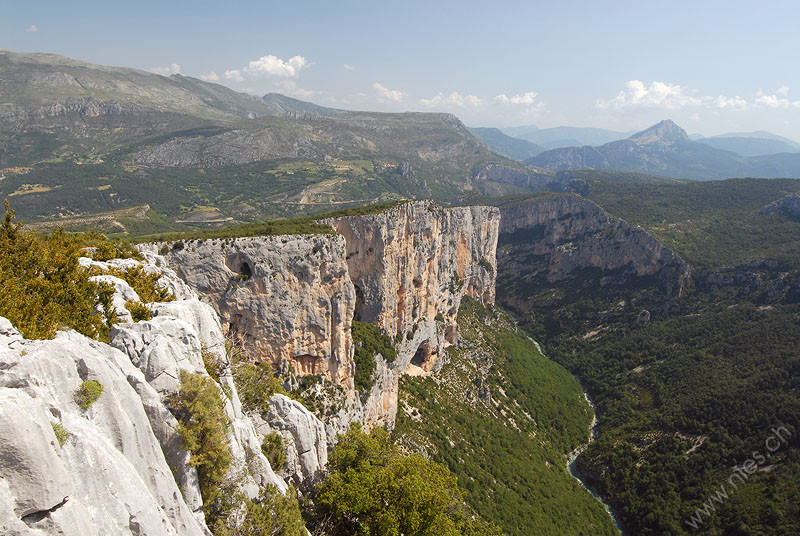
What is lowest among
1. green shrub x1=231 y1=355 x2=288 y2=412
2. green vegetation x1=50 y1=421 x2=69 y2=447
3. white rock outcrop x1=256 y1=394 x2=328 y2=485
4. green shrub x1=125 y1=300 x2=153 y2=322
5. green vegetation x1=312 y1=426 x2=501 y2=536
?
green vegetation x1=312 y1=426 x2=501 y2=536

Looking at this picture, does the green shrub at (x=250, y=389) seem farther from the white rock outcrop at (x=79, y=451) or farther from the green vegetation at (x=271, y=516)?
the white rock outcrop at (x=79, y=451)

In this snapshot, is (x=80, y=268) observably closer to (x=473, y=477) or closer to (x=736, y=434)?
(x=473, y=477)

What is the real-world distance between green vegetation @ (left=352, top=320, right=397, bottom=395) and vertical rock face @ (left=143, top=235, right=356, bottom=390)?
3829 millimetres

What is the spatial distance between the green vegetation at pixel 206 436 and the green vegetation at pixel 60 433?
159 inches

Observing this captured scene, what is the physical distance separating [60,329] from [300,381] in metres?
25.7

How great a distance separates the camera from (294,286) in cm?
3578

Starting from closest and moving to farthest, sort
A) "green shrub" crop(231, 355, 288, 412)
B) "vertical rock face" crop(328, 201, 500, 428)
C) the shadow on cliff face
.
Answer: "green shrub" crop(231, 355, 288, 412), "vertical rock face" crop(328, 201, 500, 428), the shadow on cliff face

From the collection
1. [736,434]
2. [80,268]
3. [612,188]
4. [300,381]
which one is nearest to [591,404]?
[736,434]

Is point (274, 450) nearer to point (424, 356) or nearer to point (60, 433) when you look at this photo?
point (60, 433)

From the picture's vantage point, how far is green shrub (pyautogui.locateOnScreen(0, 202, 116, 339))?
40.9 feet

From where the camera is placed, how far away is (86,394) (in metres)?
11.1

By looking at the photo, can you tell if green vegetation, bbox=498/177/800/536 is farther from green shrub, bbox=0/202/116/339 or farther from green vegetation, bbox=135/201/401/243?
green shrub, bbox=0/202/116/339

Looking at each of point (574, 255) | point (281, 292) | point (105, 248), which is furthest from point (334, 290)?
point (574, 255)

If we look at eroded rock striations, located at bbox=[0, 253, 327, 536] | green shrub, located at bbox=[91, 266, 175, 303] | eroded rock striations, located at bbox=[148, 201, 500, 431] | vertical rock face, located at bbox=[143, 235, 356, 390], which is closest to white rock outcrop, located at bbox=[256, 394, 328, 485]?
eroded rock striations, located at bbox=[0, 253, 327, 536]
